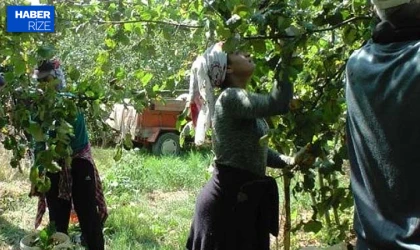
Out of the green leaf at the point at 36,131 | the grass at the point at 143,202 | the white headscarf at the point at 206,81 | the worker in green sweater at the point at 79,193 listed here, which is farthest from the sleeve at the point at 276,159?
the worker in green sweater at the point at 79,193

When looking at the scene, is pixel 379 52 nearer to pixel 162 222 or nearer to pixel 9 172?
pixel 162 222

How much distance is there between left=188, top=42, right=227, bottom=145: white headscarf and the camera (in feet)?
8.16

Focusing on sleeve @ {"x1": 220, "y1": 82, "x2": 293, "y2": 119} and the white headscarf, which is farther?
the white headscarf

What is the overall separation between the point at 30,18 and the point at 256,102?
978 millimetres

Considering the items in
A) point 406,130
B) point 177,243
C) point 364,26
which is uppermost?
point 364,26

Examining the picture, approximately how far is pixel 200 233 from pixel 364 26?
1.13 m

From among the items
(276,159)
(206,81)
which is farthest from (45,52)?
(276,159)

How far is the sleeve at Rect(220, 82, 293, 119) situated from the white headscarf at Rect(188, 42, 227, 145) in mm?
111

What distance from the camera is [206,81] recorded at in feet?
8.25

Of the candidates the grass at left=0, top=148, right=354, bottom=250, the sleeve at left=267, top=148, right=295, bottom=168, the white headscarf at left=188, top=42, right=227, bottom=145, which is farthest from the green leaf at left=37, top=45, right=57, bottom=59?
the grass at left=0, top=148, right=354, bottom=250

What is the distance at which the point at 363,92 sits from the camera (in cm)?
136

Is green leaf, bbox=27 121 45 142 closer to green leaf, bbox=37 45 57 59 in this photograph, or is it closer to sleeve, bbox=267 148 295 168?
green leaf, bbox=37 45 57 59

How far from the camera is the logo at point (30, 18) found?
90.4 inches

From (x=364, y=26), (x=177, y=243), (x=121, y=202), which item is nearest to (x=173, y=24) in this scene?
(x=364, y=26)
